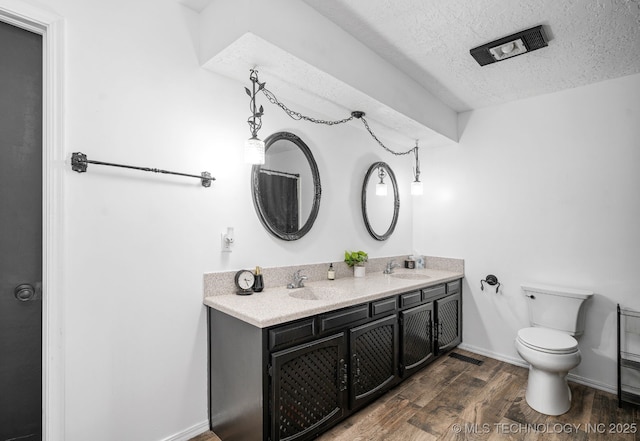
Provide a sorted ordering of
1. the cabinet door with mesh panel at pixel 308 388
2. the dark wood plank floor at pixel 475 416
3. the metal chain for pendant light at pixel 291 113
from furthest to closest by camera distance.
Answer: the metal chain for pendant light at pixel 291 113
the dark wood plank floor at pixel 475 416
the cabinet door with mesh panel at pixel 308 388

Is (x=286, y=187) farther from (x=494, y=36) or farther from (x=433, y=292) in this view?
(x=494, y=36)

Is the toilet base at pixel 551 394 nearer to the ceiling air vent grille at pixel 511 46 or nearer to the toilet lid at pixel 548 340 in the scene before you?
the toilet lid at pixel 548 340

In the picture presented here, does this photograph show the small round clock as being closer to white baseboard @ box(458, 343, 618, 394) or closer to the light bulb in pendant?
the light bulb in pendant

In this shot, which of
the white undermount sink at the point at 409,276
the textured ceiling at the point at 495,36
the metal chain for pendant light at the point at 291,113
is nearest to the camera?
the textured ceiling at the point at 495,36

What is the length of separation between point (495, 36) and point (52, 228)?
9.22ft

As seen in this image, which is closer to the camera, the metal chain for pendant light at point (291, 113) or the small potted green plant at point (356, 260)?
the metal chain for pendant light at point (291, 113)

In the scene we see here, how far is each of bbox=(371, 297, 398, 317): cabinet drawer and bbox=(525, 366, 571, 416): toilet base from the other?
1143mm

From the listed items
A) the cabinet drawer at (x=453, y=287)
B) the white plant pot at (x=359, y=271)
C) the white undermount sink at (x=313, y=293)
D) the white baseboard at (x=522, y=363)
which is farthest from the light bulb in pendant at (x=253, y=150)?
the white baseboard at (x=522, y=363)

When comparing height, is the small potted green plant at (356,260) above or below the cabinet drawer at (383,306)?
above

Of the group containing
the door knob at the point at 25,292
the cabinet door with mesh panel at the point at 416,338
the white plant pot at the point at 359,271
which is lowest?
the cabinet door with mesh panel at the point at 416,338

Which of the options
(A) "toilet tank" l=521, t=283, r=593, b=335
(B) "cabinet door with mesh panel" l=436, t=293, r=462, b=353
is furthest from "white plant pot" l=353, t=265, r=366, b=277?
(A) "toilet tank" l=521, t=283, r=593, b=335

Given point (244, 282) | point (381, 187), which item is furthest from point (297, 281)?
point (381, 187)

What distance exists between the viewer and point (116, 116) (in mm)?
1706

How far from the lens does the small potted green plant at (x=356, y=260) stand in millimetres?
2961
